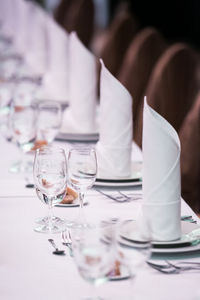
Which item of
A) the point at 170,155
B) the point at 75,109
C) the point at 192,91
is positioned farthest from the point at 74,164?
the point at 192,91

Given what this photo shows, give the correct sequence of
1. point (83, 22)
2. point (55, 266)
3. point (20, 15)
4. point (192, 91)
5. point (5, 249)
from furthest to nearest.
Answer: point (83, 22)
point (20, 15)
point (192, 91)
point (5, 249)
point (55, 266)

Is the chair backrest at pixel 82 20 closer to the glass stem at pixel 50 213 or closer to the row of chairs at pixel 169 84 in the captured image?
the row of chairs at pixel 169 84

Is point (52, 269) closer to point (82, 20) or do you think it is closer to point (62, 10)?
point (82, 20)

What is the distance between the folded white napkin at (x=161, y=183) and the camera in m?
1.99

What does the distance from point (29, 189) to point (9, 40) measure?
A: 14.0ft

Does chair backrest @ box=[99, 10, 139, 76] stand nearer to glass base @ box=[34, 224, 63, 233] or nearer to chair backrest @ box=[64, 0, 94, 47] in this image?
chair backrest @ box=[64, 0, 94, 47]

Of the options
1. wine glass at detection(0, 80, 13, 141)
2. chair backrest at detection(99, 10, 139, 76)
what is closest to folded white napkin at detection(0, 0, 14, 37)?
chair backrest at detection(99, 10, 139, 76)

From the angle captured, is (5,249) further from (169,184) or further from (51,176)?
(169,184)

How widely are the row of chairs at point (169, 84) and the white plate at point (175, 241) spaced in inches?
48.3

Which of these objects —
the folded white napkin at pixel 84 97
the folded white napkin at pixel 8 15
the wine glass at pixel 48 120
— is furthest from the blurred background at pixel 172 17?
the wine glass at pixel 48 120

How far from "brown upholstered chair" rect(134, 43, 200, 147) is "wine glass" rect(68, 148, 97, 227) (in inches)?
68.5

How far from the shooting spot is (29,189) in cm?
253

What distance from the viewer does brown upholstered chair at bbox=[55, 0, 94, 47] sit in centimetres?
779

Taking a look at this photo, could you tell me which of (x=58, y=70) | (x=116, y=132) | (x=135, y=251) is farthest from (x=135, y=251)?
(x=58, y=70)
